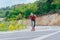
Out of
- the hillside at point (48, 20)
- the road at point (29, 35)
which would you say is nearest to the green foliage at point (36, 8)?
the hillside at point (48, 20)

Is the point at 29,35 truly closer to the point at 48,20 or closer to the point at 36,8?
the point at 48,20

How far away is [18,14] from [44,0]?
5016mm

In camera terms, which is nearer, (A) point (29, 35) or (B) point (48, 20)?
(A) point (29, 35)

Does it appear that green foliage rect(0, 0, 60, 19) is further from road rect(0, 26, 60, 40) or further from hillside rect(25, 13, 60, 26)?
road rect(0, 26, 60, 40)

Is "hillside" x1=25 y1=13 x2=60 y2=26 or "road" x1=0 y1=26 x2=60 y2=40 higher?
"road" x1=0 y1=26 x2=60 y2=40

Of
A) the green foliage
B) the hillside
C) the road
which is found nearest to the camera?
the road

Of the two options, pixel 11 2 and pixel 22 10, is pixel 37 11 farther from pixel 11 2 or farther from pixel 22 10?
pixel 11 2

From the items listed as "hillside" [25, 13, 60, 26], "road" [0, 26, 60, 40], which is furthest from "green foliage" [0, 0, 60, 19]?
"road" [0, 26, 60, 40]

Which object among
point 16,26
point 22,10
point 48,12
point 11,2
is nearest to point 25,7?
point 22,10

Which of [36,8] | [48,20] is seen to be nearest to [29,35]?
[48,20]

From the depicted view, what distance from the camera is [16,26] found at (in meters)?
31.2

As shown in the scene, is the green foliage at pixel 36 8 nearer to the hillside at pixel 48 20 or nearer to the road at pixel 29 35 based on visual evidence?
the hillside at pixel 48 20

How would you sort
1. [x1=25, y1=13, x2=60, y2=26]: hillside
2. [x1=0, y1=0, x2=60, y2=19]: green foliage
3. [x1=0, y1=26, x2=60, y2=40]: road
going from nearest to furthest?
[x1=0, y1=26, x2=60, y2=40]: road → [x1=25, y1=13, x2=60, y2=26]: hillside → [x1=0, y1=0, x2=60, y2=19]: green foliage

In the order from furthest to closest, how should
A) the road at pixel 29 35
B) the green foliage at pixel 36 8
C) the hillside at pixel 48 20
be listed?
the green foliage at pixel 36 8, the hillside at pixel 48 20, the road at pixel 29 35
